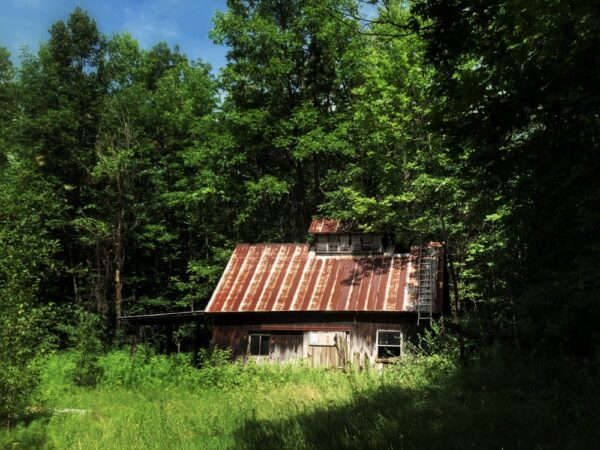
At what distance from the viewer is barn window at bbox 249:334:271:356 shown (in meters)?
19.0

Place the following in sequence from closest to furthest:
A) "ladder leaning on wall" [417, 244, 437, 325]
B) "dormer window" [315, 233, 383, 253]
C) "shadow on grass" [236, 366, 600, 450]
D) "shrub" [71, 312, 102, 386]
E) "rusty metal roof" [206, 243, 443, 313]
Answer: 1. "shadow on grass" [236, 366, 600, 450]
2. "shrub" [71, 312, 102, 386]
3. "ladder leaning on wall" [417, 244, 437, 325]
4. "rusty metal roof" [206, 243, 443, 313]
5. "dormer window" [315, 233, 383, 253]

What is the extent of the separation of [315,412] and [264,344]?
10.3 meters

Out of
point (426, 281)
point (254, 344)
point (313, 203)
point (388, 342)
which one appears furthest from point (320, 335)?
point (313, 203)

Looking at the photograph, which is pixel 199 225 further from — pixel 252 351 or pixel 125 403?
pixel 125 403

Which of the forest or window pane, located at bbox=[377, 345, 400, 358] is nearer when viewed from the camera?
the forest

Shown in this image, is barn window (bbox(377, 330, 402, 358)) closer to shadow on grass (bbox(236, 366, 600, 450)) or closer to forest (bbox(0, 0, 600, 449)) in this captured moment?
forest (bbox(0, 0, 600, 449))

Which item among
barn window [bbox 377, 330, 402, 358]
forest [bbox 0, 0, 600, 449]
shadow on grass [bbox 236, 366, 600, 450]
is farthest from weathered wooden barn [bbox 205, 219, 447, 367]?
shadow on grass [bbox 236, 366, 600, 450]

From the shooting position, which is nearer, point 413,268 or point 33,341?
point 33,341

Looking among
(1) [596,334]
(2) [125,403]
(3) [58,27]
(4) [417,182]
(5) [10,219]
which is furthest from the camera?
(3) [58,27]

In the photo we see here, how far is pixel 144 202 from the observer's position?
29562mm

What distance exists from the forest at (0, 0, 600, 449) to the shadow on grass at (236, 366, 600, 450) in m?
0.05

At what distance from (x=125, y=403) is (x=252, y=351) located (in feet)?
22.9

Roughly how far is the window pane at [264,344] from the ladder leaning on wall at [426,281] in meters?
6.05

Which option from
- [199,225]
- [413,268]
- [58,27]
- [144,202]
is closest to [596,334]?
[413,268]
